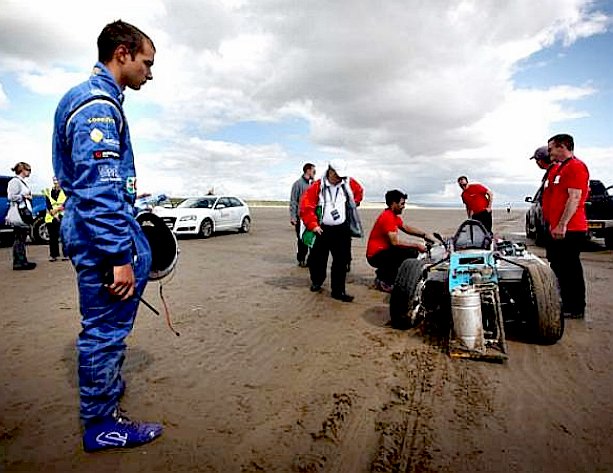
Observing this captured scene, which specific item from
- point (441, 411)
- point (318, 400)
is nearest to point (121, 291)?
point (318, 400)

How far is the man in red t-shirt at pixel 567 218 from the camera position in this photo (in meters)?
4.80

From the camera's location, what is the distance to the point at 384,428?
9.09ft

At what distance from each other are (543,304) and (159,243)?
330 cm

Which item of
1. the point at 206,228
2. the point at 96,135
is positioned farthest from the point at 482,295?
the point at 206,228

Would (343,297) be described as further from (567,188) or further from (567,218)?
(567,188)

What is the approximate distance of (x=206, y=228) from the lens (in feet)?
48.0

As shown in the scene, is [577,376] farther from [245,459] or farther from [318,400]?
[245,459]

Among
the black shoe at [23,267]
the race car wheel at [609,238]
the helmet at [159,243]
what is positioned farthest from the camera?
the race car wheel at [609,238]

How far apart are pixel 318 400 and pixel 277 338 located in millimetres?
1401

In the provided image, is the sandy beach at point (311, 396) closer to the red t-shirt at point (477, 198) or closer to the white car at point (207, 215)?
the red t-shirt at point (477, 198)

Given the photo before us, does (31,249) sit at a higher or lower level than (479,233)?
lower

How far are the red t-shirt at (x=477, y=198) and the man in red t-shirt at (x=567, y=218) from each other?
4.54 metres

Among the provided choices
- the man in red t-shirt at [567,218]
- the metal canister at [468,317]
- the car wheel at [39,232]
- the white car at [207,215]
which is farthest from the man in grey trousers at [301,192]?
the car wheel at [39,232]

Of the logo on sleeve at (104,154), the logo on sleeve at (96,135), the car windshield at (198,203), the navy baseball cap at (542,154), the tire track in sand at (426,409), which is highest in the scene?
the navy baseball cap at (542,154)
